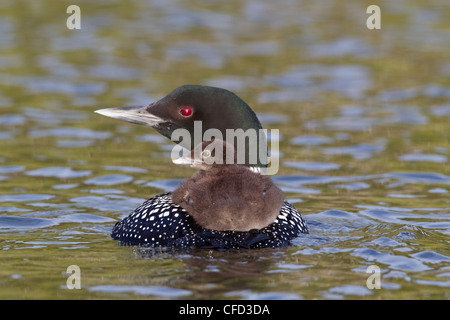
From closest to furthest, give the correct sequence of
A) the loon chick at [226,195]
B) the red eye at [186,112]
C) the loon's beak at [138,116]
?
the loon chick at [226,195] → the red eye at [186,112] → the loon's beak at [138,116]

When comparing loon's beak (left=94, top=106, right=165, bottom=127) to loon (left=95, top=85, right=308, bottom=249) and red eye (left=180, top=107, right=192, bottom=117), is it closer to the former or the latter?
loon (left=95, top=85, right=308, bottom=249)

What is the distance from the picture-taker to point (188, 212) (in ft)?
18.2

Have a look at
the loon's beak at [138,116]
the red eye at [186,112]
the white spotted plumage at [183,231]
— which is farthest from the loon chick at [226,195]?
the loon's beak at [138,116]

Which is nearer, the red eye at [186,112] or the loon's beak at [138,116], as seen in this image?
the red eye at [186,112]

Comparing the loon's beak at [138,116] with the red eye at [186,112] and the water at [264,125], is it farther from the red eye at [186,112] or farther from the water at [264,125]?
the water at [264,125]

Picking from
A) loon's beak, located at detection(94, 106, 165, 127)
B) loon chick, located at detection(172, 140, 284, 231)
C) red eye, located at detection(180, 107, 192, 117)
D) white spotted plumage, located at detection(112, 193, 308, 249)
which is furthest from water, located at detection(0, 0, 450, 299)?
red eye, located at detection(180, 107, 192, 117)

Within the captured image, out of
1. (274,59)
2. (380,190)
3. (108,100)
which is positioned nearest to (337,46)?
(274,59)

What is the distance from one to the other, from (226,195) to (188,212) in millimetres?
353

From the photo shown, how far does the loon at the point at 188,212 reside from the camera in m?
5.48

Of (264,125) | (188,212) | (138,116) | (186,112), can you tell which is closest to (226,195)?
(188,212)

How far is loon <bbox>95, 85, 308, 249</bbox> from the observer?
18.0ft

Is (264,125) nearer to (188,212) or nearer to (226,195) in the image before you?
(188,212)

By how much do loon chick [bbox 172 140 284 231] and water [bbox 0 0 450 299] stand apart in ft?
0.74

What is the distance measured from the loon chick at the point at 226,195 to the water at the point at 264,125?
226 mm
